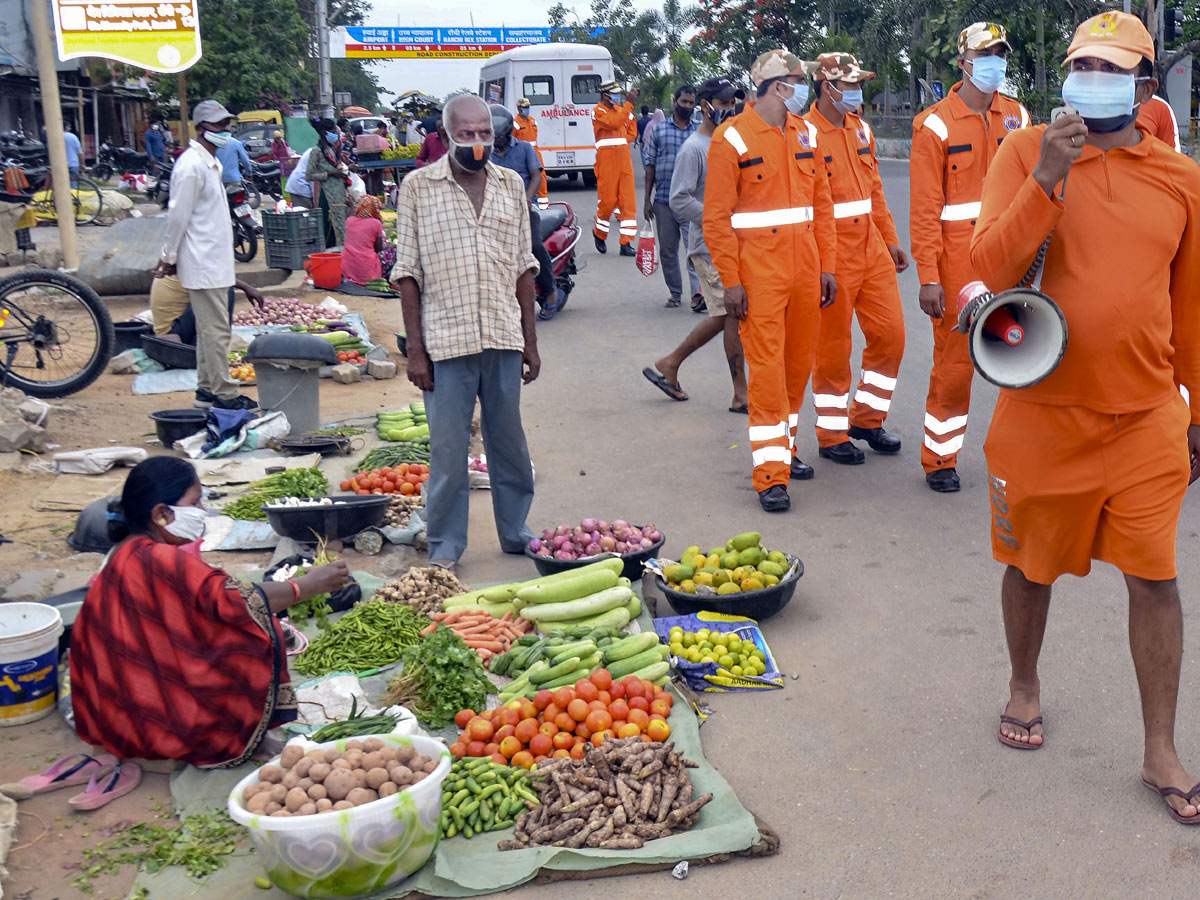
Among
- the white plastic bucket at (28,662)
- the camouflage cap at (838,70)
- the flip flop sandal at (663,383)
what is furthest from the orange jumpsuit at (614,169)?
the white plastic bucket at (28,662)

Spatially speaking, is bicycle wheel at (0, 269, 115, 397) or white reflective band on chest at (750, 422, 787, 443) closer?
white reflective band on chest at (750, 422, 787, 443)

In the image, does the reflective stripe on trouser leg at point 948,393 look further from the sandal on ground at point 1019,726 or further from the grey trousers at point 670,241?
the grey trousers at point 670,241

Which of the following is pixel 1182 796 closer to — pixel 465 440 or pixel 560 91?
pixel 465 440

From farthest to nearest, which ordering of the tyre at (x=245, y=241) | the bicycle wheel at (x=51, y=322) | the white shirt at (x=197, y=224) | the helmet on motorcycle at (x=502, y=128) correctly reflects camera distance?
the tyre at (x=245, y=241) → the helmet on motorcycle at (x=502, y=128) → the bicycle wheel at (x=51, y=322) → the white shirt at (x=197, y=224)

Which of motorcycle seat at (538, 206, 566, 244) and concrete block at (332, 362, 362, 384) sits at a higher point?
motorcycle seat at (538, 206, 566, 244)

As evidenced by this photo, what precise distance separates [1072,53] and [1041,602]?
1.82m

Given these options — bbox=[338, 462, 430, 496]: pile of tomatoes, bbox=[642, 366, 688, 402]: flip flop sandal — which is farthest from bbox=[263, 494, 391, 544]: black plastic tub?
bbox=[642, 366, 688, 402]: flip flop sandal

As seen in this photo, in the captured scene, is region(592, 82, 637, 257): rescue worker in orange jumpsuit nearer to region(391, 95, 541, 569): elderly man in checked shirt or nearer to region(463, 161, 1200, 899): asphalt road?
region(463, 161, 1200, 899): asphalt road

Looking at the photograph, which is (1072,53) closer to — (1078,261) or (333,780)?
(1078,261)

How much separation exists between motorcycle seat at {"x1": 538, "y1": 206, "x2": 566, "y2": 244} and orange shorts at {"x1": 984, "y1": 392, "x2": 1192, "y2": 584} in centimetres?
1006

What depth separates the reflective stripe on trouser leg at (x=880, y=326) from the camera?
778 cm

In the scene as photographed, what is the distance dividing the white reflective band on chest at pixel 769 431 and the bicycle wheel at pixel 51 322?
18.2 feet

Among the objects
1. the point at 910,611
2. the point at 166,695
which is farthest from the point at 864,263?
the point at 166,695

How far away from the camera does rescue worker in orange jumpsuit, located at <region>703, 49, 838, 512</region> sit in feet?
23.2
